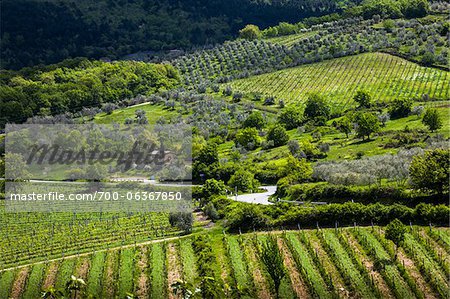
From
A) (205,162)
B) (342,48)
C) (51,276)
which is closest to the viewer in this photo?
(51,276)

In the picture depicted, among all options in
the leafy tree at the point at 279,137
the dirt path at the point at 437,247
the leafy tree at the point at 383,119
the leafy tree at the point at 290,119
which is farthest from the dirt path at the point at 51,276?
the leafy tree at the point at 290,119

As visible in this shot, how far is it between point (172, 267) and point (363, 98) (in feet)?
294

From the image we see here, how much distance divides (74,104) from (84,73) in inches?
1061

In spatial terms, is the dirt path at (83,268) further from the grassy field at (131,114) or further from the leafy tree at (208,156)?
the grassy field at (131,114)

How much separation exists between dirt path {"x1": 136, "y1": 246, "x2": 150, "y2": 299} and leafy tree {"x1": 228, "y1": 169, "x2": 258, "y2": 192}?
95.1 ft

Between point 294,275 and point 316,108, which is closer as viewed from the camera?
point 294,275

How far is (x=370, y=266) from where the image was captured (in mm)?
54594

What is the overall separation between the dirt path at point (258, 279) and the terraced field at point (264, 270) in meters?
0.09

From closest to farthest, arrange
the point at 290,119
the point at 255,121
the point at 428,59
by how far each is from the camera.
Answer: the point at 290,119
the point at 255,121
the point at 428,59

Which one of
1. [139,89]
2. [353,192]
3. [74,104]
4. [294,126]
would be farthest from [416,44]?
[353,192]

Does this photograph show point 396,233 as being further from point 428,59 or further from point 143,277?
point 428,59

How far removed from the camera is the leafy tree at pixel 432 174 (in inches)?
2534

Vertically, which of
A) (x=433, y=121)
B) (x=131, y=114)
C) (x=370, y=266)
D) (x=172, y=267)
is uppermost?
(x=370, y=266)

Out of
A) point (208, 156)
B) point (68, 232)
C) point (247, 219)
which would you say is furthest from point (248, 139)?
point (247, 219)
